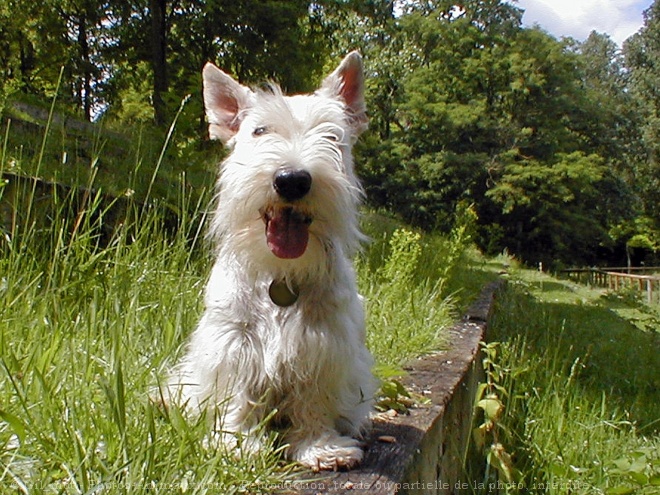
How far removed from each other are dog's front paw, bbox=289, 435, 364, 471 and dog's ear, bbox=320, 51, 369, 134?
136 centimetres

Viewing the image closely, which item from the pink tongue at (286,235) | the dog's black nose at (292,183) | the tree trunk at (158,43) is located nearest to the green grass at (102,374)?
the pink tongue at (286,235)

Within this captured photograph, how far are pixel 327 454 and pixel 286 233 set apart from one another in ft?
2.65

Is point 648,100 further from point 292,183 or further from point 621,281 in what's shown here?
point 292,183

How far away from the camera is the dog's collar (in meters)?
2.44

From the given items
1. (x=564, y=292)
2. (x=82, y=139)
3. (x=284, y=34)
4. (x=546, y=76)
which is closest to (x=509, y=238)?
(x=546, y=76)

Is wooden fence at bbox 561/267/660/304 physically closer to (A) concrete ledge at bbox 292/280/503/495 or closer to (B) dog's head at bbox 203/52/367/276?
(A) concrete ledge at bbox 292/280/503/495

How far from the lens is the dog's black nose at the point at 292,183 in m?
2.22

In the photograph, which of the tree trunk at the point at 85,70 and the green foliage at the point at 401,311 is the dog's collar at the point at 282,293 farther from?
the tree trunk at the point at 85,70

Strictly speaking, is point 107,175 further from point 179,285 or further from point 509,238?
point 509,238

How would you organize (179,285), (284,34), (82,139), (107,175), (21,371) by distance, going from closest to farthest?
(21,371) → (179,285) → (107,175) → (82,139) → (284,34)

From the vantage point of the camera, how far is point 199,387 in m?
2.45

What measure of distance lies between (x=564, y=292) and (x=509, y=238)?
63.7 feet

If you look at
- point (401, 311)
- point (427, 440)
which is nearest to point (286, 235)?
point (427, 440)

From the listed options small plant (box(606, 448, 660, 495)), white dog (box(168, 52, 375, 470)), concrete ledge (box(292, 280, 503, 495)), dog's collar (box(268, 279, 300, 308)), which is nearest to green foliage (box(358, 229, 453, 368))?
concrete ledge (box(292, 280, 503, 495))
